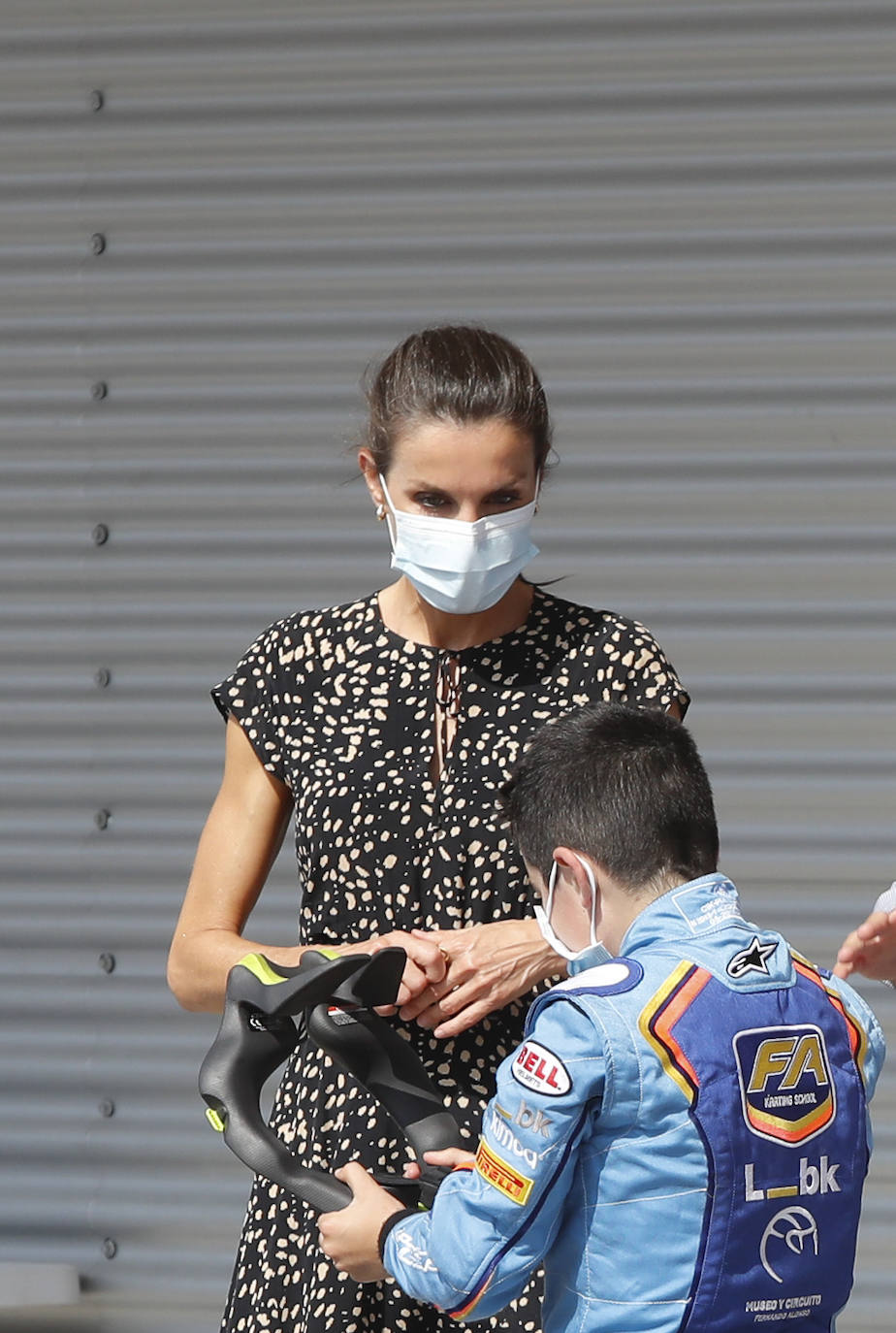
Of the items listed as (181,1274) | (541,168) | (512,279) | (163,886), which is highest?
(541,168)

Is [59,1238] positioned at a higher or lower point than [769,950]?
lower

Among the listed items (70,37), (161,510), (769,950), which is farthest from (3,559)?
(769,950)

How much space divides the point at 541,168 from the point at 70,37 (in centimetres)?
132

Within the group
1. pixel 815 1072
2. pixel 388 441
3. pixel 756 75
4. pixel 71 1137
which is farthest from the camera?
pixel 71 1137

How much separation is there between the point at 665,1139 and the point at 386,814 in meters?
0.71

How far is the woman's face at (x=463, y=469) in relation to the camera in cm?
224

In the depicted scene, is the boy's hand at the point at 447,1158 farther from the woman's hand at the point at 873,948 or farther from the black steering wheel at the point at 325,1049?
the woman's hand at the point at 873,948

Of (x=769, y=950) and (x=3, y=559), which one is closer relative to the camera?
(x=769, y=950)

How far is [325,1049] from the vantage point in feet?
6.81

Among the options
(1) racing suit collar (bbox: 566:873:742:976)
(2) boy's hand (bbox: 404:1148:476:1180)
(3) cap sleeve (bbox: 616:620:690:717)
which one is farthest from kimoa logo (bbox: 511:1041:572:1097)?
(3) cap sleeve (bbox: 616:620:690:717)

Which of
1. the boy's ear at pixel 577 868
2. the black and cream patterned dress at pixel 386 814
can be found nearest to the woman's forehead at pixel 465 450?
the black and cream patterned dress at pixel 386 814

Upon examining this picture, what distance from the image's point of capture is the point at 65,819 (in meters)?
4.67

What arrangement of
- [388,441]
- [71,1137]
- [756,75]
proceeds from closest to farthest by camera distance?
[388,441], [756,75], [71,1137]

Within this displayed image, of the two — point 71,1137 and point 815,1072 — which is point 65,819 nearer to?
point 71,1137
